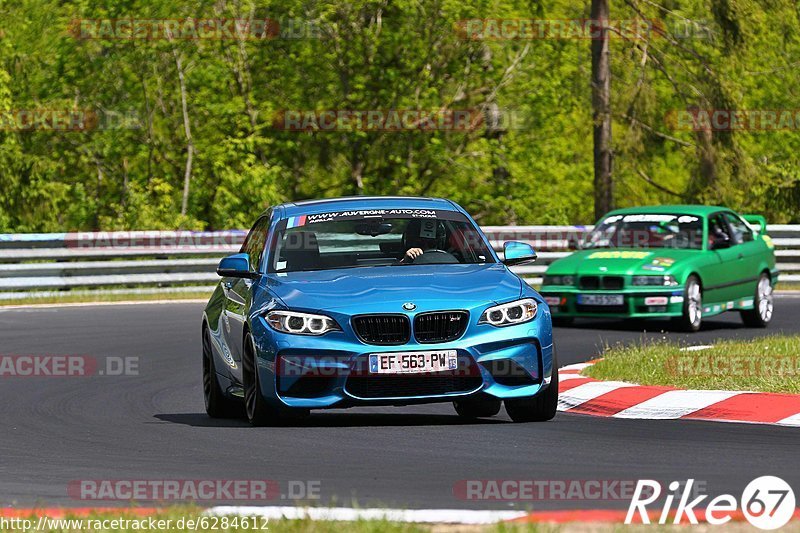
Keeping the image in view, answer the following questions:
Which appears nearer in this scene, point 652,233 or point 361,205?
point 361,205

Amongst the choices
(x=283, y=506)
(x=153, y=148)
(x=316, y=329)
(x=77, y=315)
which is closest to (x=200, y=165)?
(x=153, y=148)

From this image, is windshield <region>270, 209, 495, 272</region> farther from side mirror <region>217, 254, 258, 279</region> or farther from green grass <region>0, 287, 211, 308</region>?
green grass <region>0, 287, 211, 308</region>

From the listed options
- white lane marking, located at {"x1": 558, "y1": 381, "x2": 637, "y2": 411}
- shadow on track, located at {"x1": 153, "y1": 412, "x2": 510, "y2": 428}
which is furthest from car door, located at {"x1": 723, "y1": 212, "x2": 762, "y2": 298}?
shadow on track, located at {"x1": 153, "y1": 412, "x2": 510, "y2": 428}

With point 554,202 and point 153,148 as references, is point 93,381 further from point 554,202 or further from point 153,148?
point 554,202

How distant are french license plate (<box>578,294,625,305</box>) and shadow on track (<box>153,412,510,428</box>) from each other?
27.7 feet

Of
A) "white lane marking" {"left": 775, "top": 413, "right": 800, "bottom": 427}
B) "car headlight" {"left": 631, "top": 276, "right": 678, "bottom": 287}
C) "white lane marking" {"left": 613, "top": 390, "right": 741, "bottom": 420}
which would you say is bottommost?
"car headlight" {"left": 631, "top": 276, "right": 678, "bottom": 287}

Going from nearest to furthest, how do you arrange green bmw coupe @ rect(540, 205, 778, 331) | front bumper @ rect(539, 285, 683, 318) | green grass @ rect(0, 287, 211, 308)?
front bumper @ rect(539, 285, 683, 318)
green bmw coupe @ rect(540, 205, 778, 331)
green grass @ rect(0, 287, 211, 308)

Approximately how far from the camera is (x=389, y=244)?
40.1 feet

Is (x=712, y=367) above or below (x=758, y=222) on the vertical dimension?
above

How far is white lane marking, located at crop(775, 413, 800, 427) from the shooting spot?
417 inches

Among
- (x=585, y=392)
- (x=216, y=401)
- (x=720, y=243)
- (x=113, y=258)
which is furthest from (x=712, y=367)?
(x=113, y=258)

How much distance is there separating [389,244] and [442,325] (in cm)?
183

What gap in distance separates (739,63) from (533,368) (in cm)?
2448

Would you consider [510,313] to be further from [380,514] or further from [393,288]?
[380,514]
